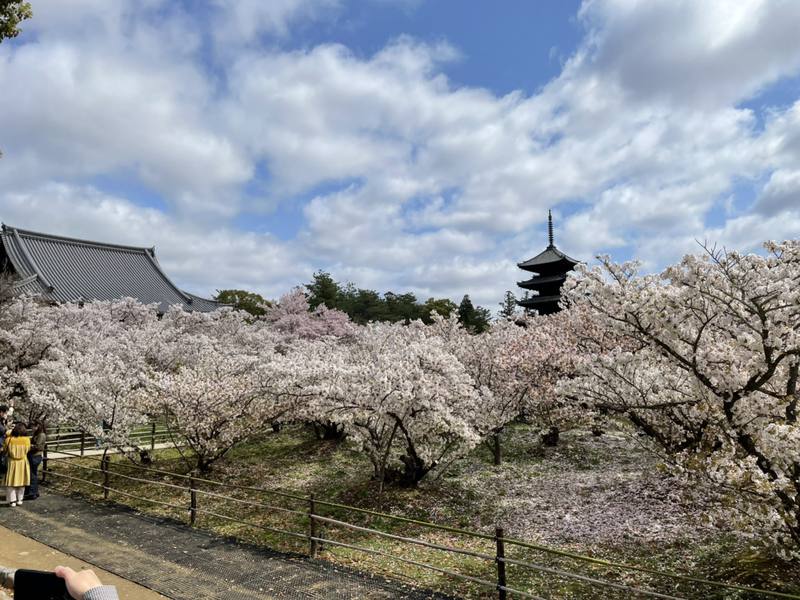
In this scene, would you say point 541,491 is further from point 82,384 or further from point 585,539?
point 82,384

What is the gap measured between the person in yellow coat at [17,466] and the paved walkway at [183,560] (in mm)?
375

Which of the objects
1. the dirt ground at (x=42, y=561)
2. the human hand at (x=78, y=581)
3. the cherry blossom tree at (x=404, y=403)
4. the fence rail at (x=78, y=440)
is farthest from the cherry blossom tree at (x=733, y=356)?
the fence rail at (x=78, y=440)

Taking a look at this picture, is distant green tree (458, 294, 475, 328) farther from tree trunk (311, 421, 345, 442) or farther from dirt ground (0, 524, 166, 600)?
dirt ground (0, 524, 166, 600)

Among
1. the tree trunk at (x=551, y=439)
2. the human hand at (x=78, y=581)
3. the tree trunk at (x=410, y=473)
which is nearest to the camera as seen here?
the human hand at (x=78, y=581)

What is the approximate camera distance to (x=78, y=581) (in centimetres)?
209

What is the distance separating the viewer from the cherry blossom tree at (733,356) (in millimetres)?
6277

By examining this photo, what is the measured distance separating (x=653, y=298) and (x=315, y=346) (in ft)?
53.2

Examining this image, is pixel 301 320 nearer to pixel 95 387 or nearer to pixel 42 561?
pixel 95 387

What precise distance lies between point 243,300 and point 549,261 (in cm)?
3252

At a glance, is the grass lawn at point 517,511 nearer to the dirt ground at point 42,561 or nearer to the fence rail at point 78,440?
the fence rail at point 78,440

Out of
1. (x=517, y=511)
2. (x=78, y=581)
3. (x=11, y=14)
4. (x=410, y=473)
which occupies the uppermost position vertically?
(x=11, y=14)

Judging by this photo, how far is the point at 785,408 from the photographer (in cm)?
691

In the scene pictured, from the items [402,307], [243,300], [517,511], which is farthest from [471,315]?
[517,511]

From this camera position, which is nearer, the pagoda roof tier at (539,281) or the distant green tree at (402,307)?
the pagoda roof tier at (539,281)
